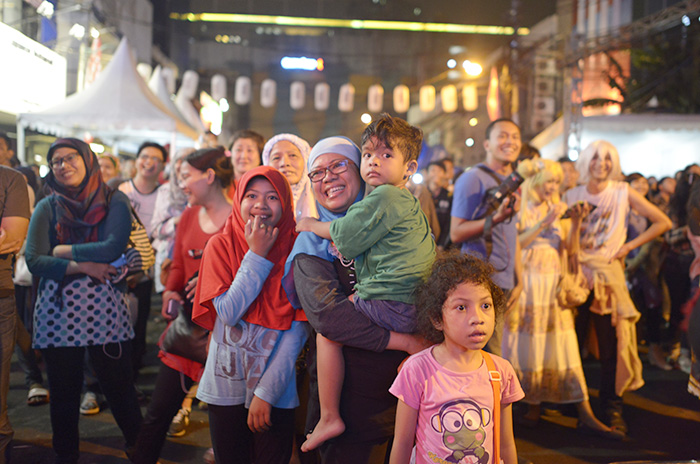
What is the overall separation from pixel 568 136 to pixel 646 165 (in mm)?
2312

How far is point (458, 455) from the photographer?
5.83 ft

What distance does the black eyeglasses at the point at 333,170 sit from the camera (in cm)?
203

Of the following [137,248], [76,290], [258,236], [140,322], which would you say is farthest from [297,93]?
[258,236]

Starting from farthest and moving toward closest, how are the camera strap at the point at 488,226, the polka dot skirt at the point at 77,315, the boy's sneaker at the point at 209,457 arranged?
the boy's sneaker at the point at 209,457, the camera strap at the point at 488,226, the polka dot skirt at the point at 77,315

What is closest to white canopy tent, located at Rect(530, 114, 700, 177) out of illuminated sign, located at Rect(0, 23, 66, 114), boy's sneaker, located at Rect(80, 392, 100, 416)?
illuminated sign, located at Rect(0, 23, 66, 114)

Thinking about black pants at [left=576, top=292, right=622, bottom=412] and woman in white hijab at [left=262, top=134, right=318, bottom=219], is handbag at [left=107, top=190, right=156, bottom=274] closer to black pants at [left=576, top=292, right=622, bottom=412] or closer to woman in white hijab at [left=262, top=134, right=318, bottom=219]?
woman in white hijab at [left=262, top=134, right=318, bottom=219]

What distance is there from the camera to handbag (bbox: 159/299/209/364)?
2691mm

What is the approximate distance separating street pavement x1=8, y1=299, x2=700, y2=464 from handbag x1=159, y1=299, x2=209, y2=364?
1112 millimetres

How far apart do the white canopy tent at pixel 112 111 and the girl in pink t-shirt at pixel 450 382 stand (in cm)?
913

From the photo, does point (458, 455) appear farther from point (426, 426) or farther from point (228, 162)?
point (228, 162)

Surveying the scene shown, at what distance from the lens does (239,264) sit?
230 centimetres

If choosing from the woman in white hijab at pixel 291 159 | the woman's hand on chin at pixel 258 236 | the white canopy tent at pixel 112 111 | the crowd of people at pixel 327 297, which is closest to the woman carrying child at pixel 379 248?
the crowd of people at pixel 327 297

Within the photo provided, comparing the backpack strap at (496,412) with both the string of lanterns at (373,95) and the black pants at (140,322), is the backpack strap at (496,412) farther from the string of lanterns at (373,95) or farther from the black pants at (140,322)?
the string of lanterns at (373,95)

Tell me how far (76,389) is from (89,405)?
1.43 m
